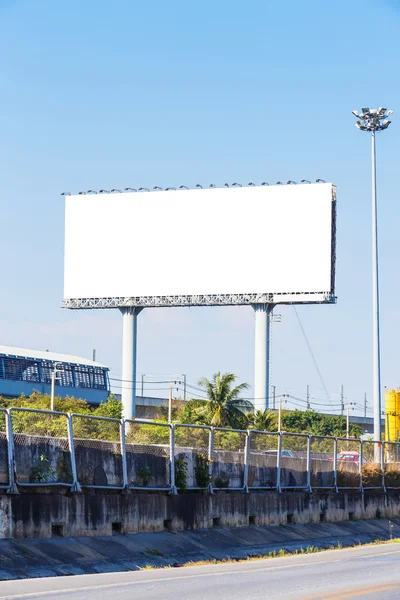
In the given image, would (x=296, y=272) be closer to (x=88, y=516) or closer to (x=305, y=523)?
(x=305, y=523)

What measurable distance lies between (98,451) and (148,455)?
5.87 ft

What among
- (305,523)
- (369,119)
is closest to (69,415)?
(305,523)

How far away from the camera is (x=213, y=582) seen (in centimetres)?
1420

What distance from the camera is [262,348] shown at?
94.8 meters

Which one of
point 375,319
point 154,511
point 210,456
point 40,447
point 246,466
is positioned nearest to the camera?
point 40,447

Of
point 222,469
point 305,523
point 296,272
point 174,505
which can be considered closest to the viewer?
point 174,505

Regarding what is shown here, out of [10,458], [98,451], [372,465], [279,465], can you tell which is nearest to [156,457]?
[98,451]

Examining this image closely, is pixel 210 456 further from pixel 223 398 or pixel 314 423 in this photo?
pixel 314 423

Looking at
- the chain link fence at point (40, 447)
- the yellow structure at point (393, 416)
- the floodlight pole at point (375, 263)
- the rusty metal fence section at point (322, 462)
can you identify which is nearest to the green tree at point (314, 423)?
the yellow structure at point (393, 416)

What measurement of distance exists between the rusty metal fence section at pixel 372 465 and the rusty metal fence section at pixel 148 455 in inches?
427

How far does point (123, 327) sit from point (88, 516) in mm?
84564

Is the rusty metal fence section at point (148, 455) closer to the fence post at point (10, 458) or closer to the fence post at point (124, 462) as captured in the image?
the fence post at point (124, 462)

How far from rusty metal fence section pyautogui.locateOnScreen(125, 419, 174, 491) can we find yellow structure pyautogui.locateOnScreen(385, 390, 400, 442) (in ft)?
117

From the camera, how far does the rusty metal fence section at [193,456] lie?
2070 cm
